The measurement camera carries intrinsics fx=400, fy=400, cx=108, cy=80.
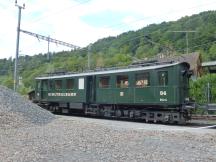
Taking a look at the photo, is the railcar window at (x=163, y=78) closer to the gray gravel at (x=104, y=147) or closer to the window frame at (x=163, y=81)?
the window frame at (x=163, y=81)

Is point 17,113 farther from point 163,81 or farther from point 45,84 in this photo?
point 45,84

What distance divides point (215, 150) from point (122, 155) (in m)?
3.05

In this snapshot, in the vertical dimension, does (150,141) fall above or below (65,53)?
below

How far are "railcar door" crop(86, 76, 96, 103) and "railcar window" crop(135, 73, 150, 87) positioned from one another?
15.7ft

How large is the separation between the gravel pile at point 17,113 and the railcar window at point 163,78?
6.57 m

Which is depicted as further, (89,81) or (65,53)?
(65,53)

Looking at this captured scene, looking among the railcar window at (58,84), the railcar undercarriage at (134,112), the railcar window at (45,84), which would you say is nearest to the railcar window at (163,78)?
the railcar undercarriage at (134,112)

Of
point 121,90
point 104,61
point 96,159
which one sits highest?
point 104,61

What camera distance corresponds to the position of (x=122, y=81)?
83.8 feet

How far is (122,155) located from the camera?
10.5 meters

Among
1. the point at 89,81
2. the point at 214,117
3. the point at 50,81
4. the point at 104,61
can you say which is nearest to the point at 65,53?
the point at 104,61

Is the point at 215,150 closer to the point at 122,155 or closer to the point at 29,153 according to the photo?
the point at 122,155

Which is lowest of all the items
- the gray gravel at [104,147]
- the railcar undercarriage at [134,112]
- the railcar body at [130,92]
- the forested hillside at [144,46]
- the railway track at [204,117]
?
the gray gravel at [104,147]

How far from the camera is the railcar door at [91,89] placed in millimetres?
28250
